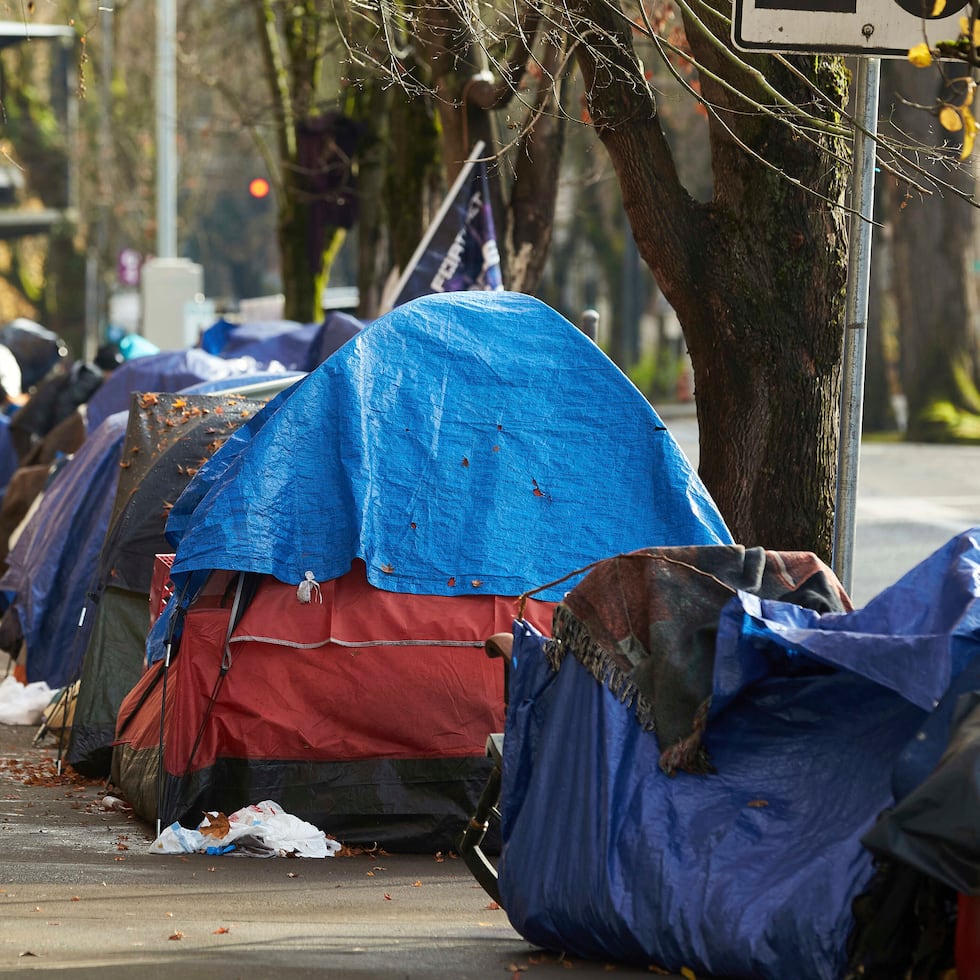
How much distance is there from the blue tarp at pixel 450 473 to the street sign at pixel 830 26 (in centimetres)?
215

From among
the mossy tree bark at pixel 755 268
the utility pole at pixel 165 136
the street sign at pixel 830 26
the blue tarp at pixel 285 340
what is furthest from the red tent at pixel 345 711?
the utility pole at pixel 165 136

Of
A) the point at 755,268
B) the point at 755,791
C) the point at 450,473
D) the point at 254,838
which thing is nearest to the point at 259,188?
the point at 755,268

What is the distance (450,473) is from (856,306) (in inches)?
71.5

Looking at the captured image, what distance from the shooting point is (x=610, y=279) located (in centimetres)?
4691

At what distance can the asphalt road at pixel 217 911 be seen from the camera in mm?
4711

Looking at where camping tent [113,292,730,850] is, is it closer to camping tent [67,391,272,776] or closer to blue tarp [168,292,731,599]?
blue tarp [168,292,731,599]

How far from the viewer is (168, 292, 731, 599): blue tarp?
22.7ft

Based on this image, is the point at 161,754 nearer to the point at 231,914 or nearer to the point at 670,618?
the point at 231,914

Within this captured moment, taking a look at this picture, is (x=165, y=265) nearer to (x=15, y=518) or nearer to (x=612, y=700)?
(x=15, y=518)

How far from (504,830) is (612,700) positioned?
1.80 ft

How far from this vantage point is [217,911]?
556 cm

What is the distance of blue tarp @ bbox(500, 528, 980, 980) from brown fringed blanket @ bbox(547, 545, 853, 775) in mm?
65

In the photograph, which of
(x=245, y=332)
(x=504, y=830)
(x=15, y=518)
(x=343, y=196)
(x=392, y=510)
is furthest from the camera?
(x=343, y=196)

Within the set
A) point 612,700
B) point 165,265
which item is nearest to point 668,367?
point 165,265
